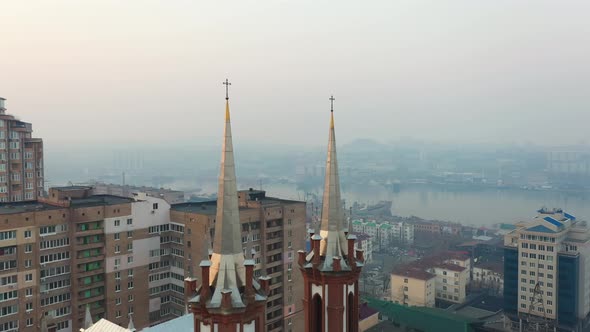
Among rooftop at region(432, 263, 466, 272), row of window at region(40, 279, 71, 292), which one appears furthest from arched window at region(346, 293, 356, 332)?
rooftop at region(432, 263, 466, 272)

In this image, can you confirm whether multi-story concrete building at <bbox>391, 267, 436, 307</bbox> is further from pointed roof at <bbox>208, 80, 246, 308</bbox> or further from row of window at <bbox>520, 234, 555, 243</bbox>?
pointed roof at <bbox>208, 80, 246, 308</bbox>

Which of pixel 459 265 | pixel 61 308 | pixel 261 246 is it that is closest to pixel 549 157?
pixel 459 265

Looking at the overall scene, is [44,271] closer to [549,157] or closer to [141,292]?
[141,292]

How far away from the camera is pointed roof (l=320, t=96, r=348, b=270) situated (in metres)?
12.4

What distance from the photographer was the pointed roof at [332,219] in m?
12.4

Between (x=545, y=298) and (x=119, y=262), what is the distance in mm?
44977

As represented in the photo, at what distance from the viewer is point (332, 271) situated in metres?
12.2

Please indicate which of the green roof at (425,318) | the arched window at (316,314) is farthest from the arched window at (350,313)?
the green roof at (425,318)

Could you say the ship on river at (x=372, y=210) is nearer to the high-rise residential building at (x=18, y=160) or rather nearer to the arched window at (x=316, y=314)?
the high-rise residential building at (x=18, y=160)

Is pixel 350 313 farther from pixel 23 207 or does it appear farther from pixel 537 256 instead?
pixel 537 256

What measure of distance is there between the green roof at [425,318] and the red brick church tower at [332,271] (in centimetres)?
3705

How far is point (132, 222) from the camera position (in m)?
33.1

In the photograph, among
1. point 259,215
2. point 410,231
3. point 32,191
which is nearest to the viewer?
point 259,215

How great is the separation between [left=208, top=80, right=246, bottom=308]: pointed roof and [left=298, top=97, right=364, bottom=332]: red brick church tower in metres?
2.91
